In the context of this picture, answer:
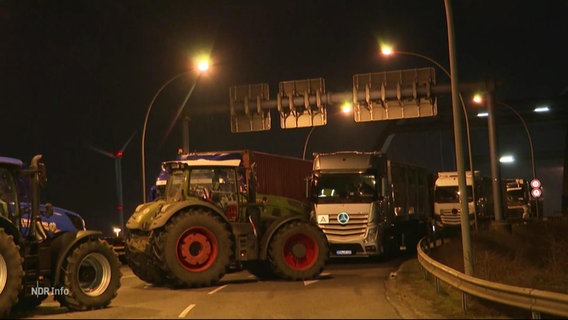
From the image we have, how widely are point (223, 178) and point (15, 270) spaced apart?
637 cm

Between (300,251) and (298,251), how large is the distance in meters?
0.06

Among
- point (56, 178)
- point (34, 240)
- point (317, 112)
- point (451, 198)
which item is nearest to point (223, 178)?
point (34, 240)

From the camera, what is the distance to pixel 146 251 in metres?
14.9

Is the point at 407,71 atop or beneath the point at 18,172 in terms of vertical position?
atop

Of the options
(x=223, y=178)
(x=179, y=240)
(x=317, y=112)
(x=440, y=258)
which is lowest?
(x=440, y=258)

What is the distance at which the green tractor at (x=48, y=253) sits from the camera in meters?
11.0

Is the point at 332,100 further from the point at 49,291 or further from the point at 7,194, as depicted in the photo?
the point at 7,194

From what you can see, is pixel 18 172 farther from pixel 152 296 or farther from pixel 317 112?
pixel 317 112

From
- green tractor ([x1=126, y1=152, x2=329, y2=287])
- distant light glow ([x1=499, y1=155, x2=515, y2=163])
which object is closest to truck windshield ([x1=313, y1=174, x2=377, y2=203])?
green tractor ([x1=126, y1=152, x2=329, y2=287])

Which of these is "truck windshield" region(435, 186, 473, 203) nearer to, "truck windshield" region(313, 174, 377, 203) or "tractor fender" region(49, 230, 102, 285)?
"truck windshield" region(313, 174, 377, 203)

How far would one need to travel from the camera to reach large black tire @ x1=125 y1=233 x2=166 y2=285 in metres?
15.0

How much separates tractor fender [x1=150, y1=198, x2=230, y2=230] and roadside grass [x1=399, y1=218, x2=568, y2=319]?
4.74 m

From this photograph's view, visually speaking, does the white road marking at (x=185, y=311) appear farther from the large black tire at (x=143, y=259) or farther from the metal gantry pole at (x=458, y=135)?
the metal gantry pole at (x=458, y=135)

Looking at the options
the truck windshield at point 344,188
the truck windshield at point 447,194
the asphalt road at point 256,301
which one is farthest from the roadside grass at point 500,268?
the truck windshield at point 447,194
